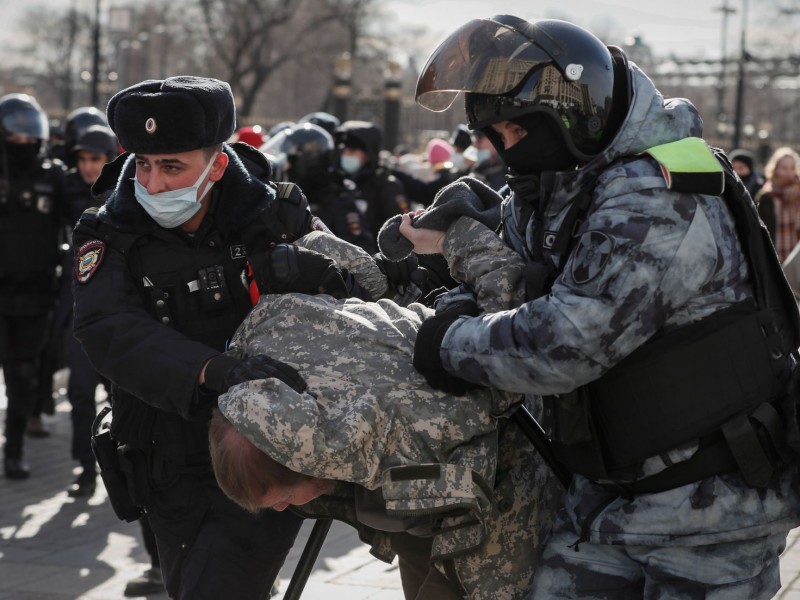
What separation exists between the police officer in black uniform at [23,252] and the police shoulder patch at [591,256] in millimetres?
5879

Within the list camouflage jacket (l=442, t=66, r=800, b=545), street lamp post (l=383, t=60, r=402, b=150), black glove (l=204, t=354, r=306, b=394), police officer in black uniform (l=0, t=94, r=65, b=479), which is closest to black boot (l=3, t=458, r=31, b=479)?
police officer in black uniform (l=0, t=94, r=65, b=479)

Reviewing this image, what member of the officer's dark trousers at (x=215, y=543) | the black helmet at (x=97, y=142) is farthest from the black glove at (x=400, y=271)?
the black helmet at (x=97, y=142)

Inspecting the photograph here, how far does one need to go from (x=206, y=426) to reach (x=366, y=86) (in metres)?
58.3

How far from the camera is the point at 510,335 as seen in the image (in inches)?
94.3

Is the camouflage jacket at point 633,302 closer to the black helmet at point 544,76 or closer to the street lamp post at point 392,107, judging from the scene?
the black helmet at point 544,76

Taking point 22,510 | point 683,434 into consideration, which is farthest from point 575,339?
point 22,510

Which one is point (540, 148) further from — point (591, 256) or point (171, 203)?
point (171, 203)

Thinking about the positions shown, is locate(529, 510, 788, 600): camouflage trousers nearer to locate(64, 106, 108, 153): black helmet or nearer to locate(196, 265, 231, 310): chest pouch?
locate(196, 265, 231, 310): chest pouch

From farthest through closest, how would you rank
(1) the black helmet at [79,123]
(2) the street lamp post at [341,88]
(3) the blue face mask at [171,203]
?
(2) the street lamp post at [341,88] < (1) the black helmet at [79,123] < (3) the blue face mask at [171,203]

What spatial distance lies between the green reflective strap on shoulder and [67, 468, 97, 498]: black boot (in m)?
5.38

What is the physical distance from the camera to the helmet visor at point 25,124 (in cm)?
Result: 767

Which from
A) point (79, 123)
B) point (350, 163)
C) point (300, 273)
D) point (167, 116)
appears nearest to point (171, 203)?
point (167, 116)

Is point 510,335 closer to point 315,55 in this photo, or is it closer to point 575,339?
point 575,339

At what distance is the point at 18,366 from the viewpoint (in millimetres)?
7684
